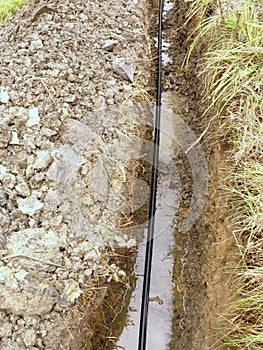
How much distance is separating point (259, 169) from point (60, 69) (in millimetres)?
1695

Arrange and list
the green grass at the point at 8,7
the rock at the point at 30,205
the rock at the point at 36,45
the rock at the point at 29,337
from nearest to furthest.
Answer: the rock at the point at 29,337 < the rock at the point at 30,205 < the rock at the point at 36,45 < the green grass at the point at 8,7

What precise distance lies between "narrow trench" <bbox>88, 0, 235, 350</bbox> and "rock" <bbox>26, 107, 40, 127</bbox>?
97 cm

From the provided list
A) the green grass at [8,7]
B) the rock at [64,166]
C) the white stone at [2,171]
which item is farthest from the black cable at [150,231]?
the green grass at [8,7]

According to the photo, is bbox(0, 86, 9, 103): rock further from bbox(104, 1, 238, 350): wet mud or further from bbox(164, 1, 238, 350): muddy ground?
bbox(164, 1, 238, 350): muddy ground

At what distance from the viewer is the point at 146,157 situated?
3.20 m

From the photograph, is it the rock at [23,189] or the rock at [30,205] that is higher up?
the rock at [23,189]

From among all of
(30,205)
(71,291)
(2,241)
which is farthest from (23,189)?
(71,291)

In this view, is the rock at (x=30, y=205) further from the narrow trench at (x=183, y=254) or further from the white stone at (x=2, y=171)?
the narrow trench at (x=183, y=254)

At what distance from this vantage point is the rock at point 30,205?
2.59m

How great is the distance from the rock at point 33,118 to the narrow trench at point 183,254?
968 mm

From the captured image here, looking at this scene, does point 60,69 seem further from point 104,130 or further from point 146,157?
point 146,157

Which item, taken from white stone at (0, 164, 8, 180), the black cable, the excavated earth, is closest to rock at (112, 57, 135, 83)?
the excavated earth

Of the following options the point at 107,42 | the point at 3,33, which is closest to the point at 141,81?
the point at 107,42

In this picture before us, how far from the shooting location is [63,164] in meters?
2.79
